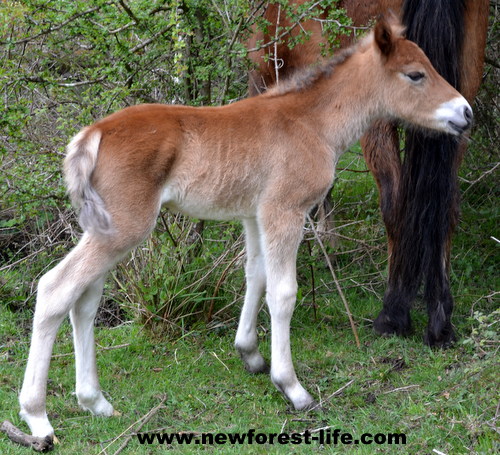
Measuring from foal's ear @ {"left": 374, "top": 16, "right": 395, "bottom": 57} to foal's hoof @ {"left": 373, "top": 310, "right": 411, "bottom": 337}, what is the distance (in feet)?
6.47

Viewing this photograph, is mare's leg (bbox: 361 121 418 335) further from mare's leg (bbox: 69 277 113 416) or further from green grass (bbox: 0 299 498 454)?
mare's leg (bbox: 69 277 113 416)

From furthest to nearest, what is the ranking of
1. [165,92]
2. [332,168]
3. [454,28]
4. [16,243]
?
[16,243] → [165,92] → [454,28] → [332,168]

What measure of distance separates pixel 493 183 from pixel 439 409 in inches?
149

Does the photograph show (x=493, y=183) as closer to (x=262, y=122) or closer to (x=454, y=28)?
(x=454, y=28)

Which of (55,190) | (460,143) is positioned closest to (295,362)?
(460,143)

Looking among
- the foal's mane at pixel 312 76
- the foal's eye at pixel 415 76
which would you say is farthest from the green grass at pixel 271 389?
the foal's mane at pixel 312 76

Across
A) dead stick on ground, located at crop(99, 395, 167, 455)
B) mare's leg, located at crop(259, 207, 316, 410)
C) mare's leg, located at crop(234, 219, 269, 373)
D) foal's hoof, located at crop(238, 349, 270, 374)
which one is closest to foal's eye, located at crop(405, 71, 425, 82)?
mare's leg, located at crop(259, 207, 316, 410)

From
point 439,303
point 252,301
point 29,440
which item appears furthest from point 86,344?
point 439,303

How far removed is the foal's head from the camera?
4.56m

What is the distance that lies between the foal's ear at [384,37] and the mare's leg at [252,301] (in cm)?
126

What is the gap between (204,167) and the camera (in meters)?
4.33

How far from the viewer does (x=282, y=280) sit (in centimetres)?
452

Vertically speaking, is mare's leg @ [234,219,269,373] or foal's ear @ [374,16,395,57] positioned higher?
foal's ear @ [374,16,395,57]

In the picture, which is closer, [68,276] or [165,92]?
[68,276]
